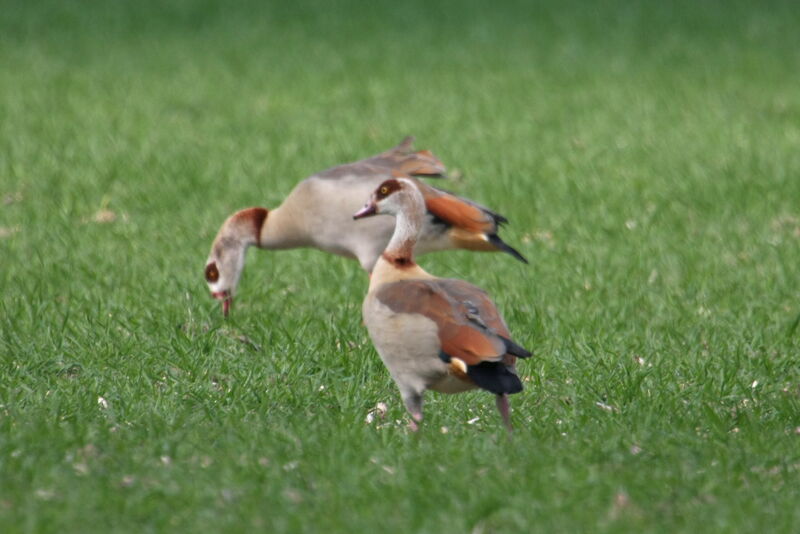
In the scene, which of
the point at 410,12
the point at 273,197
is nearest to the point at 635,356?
the point at 273,197

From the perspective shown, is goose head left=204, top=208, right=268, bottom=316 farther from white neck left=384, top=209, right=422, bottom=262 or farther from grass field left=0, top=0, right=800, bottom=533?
white neck left=384, top=209, right=422, bottom=262

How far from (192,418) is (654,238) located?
4402 millimetres

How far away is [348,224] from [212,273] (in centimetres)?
89

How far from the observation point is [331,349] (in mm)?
6914

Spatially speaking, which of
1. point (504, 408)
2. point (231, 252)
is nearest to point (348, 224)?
point (231, 252)

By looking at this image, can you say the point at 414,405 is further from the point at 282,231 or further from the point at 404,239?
the point at 282,231

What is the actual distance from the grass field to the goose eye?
0.22 meters

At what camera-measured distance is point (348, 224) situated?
25.1 ft

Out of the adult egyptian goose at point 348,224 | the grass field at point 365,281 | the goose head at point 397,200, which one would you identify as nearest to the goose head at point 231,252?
the adult egyptian goose at point 348,224

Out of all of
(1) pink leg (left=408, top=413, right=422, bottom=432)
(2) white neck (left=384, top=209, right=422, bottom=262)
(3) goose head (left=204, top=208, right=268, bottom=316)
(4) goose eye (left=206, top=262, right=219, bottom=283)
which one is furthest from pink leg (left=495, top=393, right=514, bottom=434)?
(4) goose eye (left=206, top=262, right=219, bottom=283)

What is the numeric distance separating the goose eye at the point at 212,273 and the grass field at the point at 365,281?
215mm

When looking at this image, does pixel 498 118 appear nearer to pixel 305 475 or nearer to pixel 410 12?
pixel 410 12

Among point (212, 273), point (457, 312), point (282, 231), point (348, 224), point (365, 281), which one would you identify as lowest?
point (365, 281)

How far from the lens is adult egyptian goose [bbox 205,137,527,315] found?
298 inches
